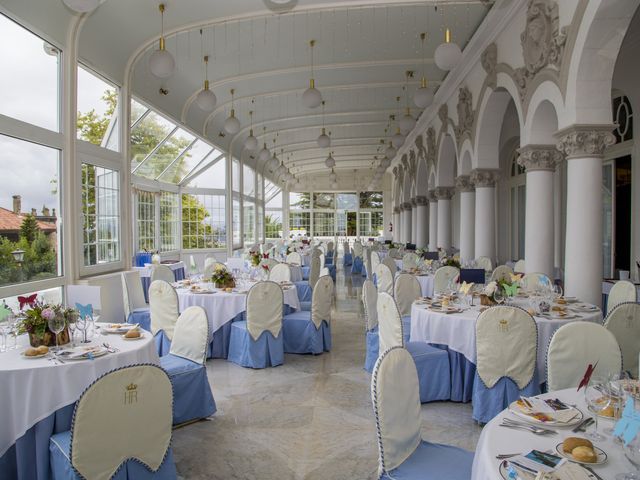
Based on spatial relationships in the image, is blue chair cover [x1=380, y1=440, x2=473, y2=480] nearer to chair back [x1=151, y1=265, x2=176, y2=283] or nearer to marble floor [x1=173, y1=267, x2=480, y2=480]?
marble floor [x1=173, y1=267, x2=480, y2=480]

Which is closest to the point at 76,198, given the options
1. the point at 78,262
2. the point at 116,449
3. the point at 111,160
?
the point at 78,262

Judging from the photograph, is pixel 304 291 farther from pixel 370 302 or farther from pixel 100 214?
pixel 370 302

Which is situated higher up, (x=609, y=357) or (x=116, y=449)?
(x=609, y=357)

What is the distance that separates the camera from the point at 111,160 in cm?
820

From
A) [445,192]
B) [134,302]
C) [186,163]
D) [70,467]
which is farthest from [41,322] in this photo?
[445,192]

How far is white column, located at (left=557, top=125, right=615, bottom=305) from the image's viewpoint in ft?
19.3

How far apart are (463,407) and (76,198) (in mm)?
5642

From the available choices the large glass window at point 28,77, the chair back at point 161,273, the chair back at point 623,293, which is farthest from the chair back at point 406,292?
the large glass window at point 28,77

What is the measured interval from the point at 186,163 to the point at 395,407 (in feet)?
41.3

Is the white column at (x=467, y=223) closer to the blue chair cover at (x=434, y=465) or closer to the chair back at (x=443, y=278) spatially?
the chair back at (x=443, y=278)

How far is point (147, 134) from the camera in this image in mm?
10820

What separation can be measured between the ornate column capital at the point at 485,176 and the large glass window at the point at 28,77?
24.6ft

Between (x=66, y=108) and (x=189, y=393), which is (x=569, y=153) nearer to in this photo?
(x=189, y=393)

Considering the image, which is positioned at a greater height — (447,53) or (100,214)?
(447,53)
